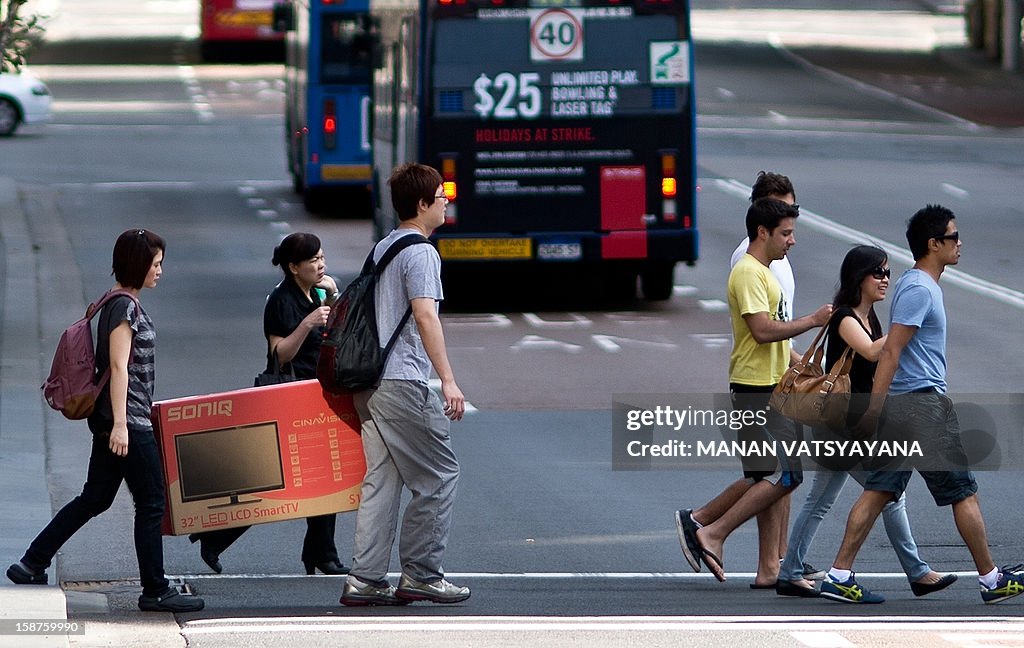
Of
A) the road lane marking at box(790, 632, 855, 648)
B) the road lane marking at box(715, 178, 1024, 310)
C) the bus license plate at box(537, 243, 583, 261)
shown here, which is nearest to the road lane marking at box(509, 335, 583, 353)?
the bus license plate at box(537, 243, 583, 261)

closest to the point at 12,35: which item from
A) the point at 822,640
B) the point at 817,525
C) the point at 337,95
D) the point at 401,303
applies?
the point at 337,95

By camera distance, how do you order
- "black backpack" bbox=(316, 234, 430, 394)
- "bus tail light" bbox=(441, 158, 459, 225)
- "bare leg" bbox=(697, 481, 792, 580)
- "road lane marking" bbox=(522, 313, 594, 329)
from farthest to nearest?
1. "bus tail light" bbox=(441, 158, 459, 225)
2. "road lane marking" bbox=(522, 313, 594, 329)
3. "bare leg" bbox=(697, 481, 792, 580)
4. "black backpack" bbox=(316, 234, 430, 394)

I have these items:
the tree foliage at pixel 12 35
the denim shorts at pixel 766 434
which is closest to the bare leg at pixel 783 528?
the denim shorts at pixel 766 434

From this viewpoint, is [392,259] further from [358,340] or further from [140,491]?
[140,491]

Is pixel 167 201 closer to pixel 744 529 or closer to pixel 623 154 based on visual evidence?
pixel 623 154

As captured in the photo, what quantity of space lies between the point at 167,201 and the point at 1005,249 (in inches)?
467

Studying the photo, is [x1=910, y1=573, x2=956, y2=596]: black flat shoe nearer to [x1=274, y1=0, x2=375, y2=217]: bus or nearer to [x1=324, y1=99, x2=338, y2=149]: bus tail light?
[x1=274, y1=0, x2=375, y2=217]: bus

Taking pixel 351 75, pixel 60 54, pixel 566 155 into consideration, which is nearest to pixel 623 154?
pixel 566 155

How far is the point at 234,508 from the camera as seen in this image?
28.2ft

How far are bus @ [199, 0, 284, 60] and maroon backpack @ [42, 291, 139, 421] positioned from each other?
43.6 metres

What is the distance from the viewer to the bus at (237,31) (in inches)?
2034

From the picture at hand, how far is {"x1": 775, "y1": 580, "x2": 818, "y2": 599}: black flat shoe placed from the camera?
28.1ft

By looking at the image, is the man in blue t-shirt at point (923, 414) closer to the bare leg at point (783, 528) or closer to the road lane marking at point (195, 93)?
the bare leg at point (783, 528)

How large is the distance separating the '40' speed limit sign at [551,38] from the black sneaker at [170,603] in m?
11.0
